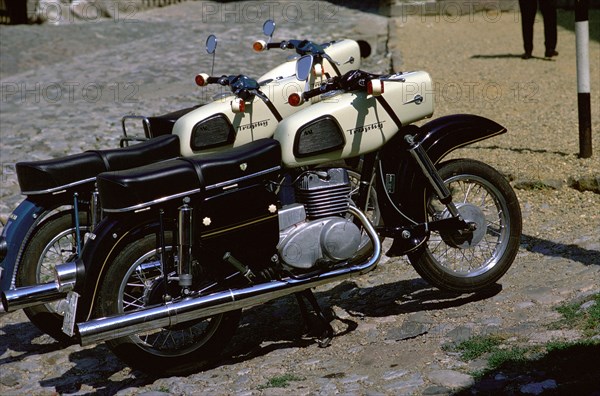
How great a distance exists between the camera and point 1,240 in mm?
5758

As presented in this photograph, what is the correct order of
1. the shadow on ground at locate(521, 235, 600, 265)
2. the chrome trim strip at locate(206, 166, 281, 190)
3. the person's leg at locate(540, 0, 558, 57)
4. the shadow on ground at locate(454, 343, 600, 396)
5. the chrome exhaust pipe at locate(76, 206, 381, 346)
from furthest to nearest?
1. the person's leg at locate(540, 0, 558, 57)
2. the shadow on ground at locate(521, 235, 600, 265)
3. the chrome trim strip at locate(206, 166, 281, 190)
4. the chrome exhaust pipe at locate(76, 206, 381, 346)
5. the shadow on ground at locate(454, 343, 600, 396)

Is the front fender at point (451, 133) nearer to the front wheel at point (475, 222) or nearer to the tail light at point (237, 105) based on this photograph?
the front wheel at point (475, 222)

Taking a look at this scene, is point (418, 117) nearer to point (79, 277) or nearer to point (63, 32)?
point (79, 277)

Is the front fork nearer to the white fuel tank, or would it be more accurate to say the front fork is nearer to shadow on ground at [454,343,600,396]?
the white fuel tank

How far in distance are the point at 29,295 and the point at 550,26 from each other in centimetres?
979

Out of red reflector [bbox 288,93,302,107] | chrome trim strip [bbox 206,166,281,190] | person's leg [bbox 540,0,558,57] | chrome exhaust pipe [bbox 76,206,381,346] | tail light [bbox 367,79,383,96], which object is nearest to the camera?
chrome exhaust pipe [bbox 76,206,381,346]

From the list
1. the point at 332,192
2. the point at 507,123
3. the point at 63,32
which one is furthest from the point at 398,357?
the point at 63,32

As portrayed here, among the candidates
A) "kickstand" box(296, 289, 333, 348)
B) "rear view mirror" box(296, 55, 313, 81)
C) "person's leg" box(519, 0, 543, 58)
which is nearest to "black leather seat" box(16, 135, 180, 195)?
"rear view mirror" box(296, 55, 313, 81)

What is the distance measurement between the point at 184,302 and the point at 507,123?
5.48 meters

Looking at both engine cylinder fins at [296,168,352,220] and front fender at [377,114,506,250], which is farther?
→ front fender at [377,114,506,250]

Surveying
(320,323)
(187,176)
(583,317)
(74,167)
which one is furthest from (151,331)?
(583,317)

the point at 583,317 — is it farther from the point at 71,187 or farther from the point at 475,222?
the point at 71,187

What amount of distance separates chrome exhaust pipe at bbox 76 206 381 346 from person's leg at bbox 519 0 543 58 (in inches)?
345

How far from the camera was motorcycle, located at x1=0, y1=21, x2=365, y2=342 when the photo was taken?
226 inches
